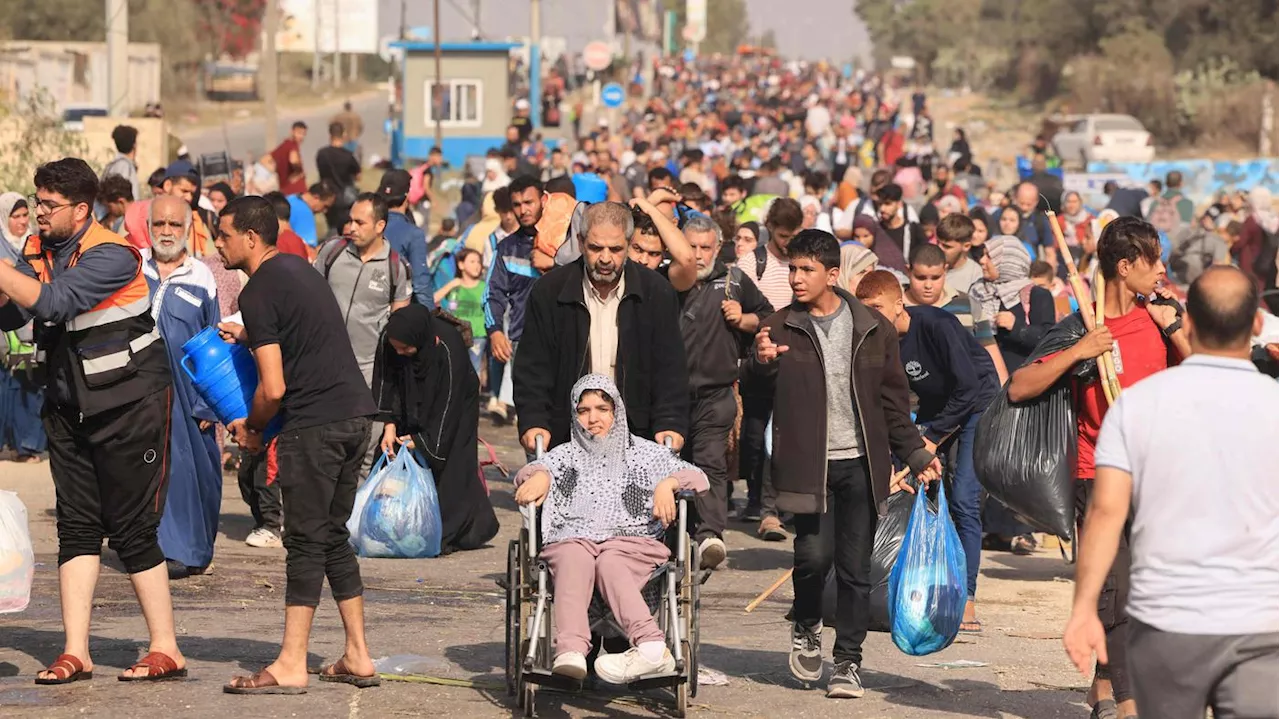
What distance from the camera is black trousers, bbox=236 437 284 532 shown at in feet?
36.4

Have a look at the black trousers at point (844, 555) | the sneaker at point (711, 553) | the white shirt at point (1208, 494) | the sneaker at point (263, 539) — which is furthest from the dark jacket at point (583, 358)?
the sneaker at point (263, 539)

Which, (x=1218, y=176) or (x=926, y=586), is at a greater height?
(x=1218, y=176)

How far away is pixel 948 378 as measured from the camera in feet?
29.6

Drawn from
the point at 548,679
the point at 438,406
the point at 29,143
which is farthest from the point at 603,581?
the point at 29,143

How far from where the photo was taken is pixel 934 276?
927 centimetres

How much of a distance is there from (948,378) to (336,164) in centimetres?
1032

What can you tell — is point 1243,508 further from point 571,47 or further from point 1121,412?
point 571,47

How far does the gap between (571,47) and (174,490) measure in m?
112

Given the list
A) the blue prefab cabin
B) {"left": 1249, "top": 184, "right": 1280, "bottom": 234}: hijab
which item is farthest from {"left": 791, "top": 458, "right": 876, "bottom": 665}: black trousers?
the blue prefab cabin

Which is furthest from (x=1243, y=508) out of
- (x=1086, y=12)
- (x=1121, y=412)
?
(x=1086, y=12)

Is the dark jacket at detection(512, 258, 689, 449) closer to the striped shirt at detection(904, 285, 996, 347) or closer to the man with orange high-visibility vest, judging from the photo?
the man with orange high-visibility vest

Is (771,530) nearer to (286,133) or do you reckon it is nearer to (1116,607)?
(1116,607)

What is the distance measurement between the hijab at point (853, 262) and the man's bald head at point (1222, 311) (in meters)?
5.65

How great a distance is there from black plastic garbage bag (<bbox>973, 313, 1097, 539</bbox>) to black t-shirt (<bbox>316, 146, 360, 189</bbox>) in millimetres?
11355
